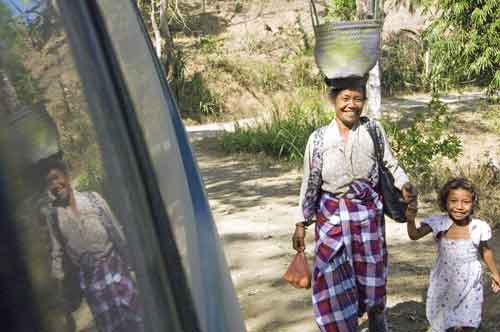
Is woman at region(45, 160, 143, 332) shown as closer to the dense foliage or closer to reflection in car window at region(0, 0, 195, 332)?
reflection in car window at region(0, 0, 195, 332)

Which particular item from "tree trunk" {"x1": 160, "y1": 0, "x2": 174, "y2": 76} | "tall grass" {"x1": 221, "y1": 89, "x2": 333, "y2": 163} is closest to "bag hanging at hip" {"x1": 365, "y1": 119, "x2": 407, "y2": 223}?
"tall grass" {"x1": 221, "y1": 89, "x2": 333, "y2": 163}

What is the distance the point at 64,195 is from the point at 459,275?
267 cm

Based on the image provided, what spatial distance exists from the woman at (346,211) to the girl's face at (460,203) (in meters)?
0.23

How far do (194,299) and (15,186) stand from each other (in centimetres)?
35

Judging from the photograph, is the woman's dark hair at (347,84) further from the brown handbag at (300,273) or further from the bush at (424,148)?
the bush at (424,148)

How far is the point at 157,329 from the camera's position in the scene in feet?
2.79

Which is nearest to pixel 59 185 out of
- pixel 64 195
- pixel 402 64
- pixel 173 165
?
pixel 64 195

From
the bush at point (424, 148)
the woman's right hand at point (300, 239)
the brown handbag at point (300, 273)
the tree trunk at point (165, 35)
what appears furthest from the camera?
the tree trunk at point (165, 35)

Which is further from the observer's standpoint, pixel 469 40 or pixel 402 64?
pixel 402 64

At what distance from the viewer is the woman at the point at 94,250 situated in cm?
73

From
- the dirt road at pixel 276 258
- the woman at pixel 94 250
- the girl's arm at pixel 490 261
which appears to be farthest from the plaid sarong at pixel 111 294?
the dirt road at pixel 276 258

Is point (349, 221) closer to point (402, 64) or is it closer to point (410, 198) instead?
point (410, 198)

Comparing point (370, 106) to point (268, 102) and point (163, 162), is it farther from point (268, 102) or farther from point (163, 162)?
point (268, 102)

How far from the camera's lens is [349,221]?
2.91m
